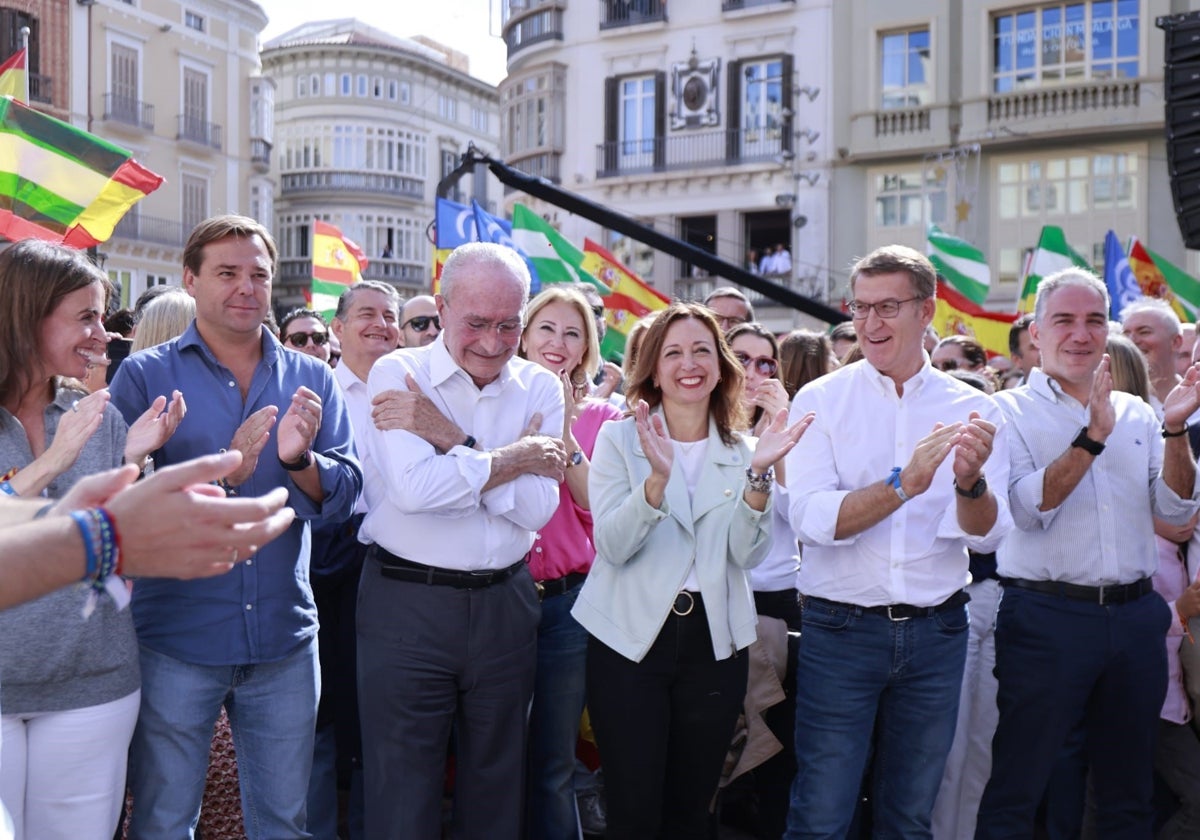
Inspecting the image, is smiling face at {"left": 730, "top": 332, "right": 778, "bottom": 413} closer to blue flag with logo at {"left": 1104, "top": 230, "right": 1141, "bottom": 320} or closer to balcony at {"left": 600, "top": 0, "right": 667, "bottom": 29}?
blue flag with logo at {"left": 1104, "top": 230, "right": 1141, "bottom": 320}

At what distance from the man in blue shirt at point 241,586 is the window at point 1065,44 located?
22521 mm

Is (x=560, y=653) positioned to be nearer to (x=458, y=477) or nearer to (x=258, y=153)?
(x=458, y=477)

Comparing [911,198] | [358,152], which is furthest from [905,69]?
[358,152]

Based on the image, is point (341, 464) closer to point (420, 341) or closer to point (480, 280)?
point (480, 280)

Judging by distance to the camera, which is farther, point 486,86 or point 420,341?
point 486,86

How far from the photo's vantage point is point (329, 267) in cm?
1159

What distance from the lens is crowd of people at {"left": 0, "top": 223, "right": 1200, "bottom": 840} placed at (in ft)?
11.0

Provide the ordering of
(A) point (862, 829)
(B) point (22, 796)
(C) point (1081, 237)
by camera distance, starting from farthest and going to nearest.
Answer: (C) point (1081, 237), (A) point (862, 829), (B) point (22, 796)

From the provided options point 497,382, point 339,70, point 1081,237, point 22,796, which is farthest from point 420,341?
point 339,70

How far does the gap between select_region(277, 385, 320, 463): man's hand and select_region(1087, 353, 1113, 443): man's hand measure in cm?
261

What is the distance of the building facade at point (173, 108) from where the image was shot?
31.9 meters

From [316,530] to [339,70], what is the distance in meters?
47.4

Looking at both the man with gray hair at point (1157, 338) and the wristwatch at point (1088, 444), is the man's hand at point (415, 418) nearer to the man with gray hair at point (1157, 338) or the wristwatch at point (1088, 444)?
the wristwatch at point (1088, 444)

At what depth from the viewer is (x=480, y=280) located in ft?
12.6
